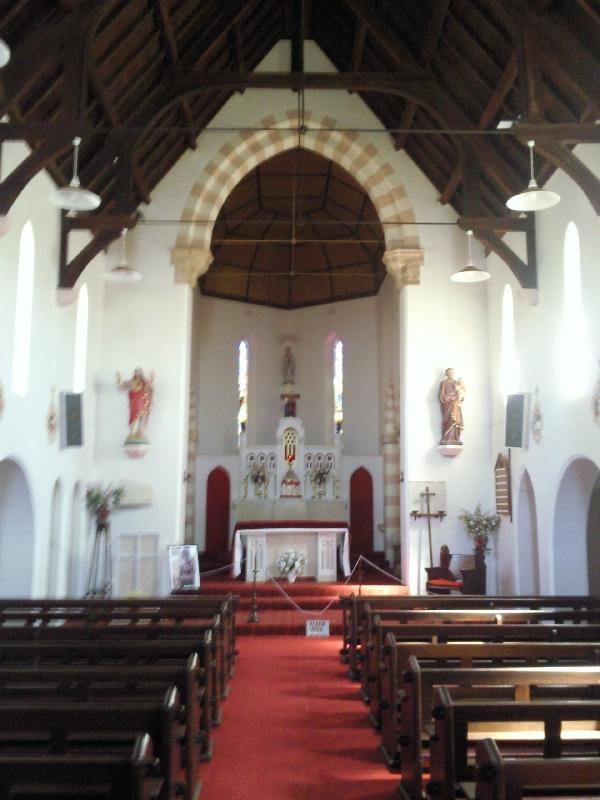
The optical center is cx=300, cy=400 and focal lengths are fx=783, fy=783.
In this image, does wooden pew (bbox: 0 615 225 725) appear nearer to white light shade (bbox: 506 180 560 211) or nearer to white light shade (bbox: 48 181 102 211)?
white light shade (bbox: 48 181 102 211)

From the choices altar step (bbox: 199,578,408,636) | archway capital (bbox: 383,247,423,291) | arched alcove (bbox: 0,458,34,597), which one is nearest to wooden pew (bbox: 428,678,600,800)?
altar step (bbox: 199,578,408,636)

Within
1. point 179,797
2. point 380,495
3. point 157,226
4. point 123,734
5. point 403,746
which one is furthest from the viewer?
point 380,495

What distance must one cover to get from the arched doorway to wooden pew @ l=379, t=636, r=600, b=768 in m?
13.1

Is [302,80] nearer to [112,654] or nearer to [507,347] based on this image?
[507,347]

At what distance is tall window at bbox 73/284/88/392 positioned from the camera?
12.5 m

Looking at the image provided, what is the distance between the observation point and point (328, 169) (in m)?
17.7

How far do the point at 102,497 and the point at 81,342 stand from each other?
2.56 m

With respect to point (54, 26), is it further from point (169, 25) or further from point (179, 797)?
point (179, 797)

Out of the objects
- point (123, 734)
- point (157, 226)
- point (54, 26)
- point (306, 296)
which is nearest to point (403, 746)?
point (123, 734)

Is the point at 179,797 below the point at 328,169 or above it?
below

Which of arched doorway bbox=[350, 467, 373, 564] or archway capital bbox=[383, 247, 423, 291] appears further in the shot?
arched doorway bbox=[350, 467, 373, 564]

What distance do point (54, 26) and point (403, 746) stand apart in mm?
7875

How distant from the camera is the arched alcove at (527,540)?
12008 millimetres

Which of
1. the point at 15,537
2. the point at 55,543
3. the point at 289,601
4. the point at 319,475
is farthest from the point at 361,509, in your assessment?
the point at 15,537
